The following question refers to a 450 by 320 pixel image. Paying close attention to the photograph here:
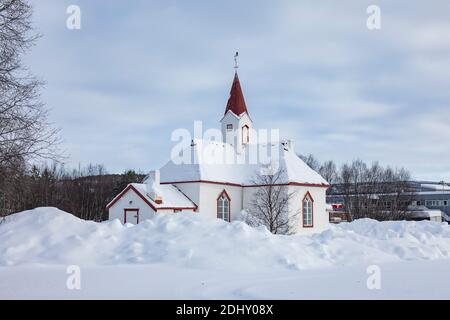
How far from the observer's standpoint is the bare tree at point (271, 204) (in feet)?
90.7

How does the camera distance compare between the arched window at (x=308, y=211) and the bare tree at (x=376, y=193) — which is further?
the bare tree at (x=376, y=193)

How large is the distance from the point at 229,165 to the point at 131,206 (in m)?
8.61

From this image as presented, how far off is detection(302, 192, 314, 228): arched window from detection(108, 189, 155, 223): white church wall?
1099cm

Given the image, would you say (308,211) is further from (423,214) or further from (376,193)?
(423,214)

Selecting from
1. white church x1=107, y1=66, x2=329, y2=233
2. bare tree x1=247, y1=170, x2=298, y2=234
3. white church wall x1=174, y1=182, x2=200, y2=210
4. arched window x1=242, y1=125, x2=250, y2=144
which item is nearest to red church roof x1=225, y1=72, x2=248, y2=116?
arched window x1=242, y1=125, x2=250, y2=144

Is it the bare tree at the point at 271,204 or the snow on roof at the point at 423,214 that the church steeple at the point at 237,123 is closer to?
the bare tree at the point at 271,204

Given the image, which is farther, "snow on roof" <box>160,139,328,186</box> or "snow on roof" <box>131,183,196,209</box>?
"snow on roof" <box>160,139,328,186</box>

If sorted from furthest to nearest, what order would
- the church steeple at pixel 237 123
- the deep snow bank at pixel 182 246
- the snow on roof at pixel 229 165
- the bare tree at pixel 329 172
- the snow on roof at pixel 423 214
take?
the bare tree at pixel 329 172
the snow on roof at pixel 423 214
the church steeple at pixel 237 123
the snow on roof at pixel 229 165
the deep snow bank at pixel 182 246

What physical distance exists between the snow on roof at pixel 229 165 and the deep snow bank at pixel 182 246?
1456cm

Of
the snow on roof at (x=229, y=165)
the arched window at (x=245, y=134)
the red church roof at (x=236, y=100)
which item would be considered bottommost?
the snow on roof at (x=229, y=165)

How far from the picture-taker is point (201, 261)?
13.3 meters

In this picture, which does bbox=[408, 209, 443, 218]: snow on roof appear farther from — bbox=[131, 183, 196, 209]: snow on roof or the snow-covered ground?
the snow-covered ground

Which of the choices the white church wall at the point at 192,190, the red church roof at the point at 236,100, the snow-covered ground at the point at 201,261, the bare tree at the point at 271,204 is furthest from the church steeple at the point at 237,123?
the snow-covered ground at the point at 201,261

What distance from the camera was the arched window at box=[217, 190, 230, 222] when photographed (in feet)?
108
